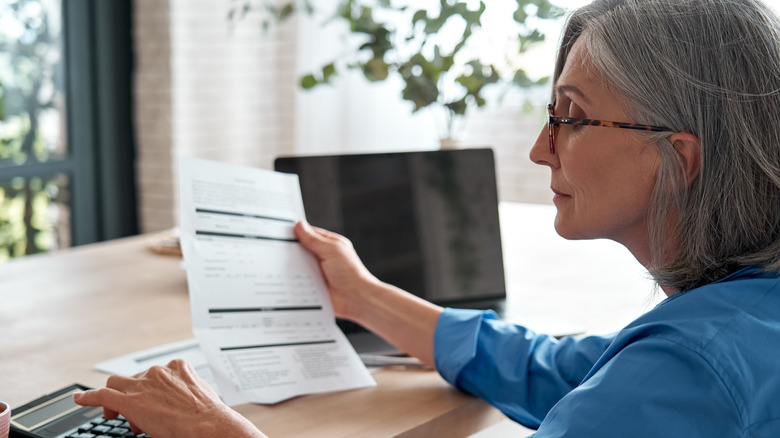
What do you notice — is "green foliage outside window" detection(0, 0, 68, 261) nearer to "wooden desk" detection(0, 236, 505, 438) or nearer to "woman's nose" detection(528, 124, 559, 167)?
Result: "wooden desk" detection(0, 236, 505, 438)

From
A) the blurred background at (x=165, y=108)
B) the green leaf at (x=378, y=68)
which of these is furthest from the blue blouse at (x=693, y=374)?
the blurred background at (x=165, y=108)

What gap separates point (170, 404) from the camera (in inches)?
38.2

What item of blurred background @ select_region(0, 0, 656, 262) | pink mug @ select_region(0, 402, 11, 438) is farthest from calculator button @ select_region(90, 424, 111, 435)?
blurred background @ select_region(0, 0, 656, 262)

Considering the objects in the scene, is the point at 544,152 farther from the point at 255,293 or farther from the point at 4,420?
the point at 4,420

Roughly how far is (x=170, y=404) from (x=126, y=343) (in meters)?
0.37

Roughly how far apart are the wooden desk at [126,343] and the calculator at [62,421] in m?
0.06

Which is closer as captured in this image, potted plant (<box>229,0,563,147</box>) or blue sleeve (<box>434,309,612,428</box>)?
blue sleeve (<box>434,309,612,428</box>)

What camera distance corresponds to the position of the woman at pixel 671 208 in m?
0.76

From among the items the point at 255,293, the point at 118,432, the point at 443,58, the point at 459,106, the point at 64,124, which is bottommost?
the point at 118,432

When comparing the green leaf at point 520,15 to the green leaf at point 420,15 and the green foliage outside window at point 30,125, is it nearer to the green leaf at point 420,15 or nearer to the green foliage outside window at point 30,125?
the green leaf at point 420,15

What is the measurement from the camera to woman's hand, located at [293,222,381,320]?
1.29 m

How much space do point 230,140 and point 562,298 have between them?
7.65 ft

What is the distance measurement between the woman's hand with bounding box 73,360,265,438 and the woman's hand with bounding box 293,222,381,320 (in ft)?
1.07

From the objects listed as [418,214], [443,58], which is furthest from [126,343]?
[443,58]
